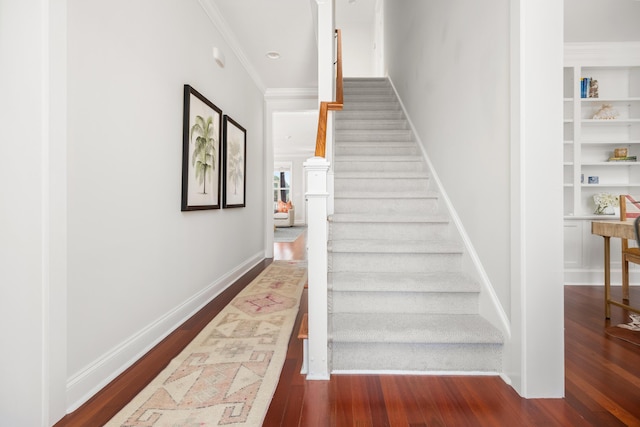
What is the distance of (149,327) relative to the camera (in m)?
1.97

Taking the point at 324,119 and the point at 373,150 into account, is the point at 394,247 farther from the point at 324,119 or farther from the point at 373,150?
the point at 373,150

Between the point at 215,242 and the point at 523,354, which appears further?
the point at 215,242

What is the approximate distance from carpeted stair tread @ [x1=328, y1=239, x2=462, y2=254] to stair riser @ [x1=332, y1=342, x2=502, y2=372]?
704mm

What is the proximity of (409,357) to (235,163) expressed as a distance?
265 cm

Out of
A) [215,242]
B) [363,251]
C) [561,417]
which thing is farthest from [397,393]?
[215,242]

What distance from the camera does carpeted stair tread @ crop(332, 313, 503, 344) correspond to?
1689 mm

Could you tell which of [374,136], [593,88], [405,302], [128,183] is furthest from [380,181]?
[593,88]

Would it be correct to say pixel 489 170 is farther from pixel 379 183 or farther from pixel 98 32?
pixel 98 32

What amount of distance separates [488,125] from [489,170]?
0.27m

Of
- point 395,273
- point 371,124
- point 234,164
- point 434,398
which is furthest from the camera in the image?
point 371,124

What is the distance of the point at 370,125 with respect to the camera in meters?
3.98

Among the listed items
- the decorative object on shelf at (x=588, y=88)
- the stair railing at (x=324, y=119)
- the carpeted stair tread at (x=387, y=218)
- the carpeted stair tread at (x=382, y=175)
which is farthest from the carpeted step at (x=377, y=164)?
the decorative object on shelf at (x=588, y=88)

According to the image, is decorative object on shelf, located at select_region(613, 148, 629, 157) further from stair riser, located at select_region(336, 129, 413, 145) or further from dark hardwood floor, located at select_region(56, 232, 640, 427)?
dark hardwood floor, located at select_region(56, 232, 640, 427)

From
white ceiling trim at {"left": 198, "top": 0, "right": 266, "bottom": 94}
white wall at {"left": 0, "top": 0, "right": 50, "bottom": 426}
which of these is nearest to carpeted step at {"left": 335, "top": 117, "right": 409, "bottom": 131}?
white ceiling trim at {"left": 198, "top": 0, "right": 266, "bottom": 94}
